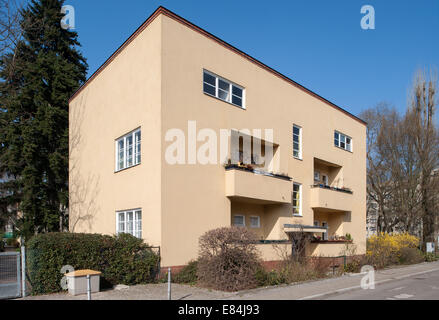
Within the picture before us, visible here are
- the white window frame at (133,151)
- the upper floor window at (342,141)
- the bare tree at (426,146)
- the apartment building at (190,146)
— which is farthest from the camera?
the bare tree at (426,146)

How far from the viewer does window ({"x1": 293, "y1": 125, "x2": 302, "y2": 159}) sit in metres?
20.7

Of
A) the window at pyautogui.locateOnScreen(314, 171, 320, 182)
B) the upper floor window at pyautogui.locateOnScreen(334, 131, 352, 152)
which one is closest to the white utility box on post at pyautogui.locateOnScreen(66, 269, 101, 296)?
the window at pyautogui.locateOnScreen(314, 171, 320, 182)

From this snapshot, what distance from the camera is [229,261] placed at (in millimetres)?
11773

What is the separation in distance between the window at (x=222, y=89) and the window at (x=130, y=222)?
19.5 ft

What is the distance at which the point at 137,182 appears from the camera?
15.1m

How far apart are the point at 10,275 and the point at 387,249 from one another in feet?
64.4

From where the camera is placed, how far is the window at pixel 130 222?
1498 cm

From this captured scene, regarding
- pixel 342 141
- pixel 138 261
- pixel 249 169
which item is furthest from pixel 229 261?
pixel 342 141

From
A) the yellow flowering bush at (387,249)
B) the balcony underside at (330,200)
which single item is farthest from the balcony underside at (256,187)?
the yellow flowering bush at (387,249)

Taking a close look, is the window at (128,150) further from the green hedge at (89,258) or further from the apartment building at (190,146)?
the green hedge at (89,258)

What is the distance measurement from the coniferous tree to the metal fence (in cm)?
1337
